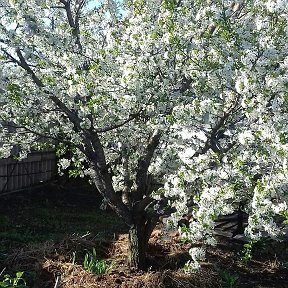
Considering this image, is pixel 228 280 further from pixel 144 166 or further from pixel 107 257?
pixel 144 166

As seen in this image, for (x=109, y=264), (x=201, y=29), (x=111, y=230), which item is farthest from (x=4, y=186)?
(x=201, y=29)

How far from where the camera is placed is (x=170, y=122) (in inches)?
202

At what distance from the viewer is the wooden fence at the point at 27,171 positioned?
11508 millimetres

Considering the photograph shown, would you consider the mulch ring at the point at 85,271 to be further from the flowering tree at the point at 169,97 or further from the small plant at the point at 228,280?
the flowering tree at the point at 169,97

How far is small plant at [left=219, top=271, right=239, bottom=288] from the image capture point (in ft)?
21.7

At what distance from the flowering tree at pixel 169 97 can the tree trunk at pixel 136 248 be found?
1 cm

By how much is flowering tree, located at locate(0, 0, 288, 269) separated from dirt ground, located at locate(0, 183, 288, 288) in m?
0.59

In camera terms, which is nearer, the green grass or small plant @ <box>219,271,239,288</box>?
small plant @ <box>219,271,239,288</box>

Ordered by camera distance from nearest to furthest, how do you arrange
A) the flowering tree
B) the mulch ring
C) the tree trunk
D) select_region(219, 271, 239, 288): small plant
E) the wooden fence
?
1. the flowering tree
2. the mulch ring
3. select_region(219, 271, 239, 288): small plant
4. the tree trunk
5. the wooden fence

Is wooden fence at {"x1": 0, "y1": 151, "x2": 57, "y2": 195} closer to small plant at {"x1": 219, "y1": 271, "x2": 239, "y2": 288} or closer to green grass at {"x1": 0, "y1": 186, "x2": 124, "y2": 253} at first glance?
green grass at {"x1": 0, "y1": 186, "x2": 124, "y2": 253}

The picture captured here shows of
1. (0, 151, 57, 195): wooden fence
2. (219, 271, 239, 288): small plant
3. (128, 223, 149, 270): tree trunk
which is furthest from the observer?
(0, 151, 57, 195): wooden fence

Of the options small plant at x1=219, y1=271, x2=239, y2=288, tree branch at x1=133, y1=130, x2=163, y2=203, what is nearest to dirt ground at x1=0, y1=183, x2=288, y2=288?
small plant at x1=219, y1=271, x2=239, y2=288

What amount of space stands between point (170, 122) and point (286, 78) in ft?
4.06

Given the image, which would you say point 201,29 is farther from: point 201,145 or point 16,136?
point 16,136
